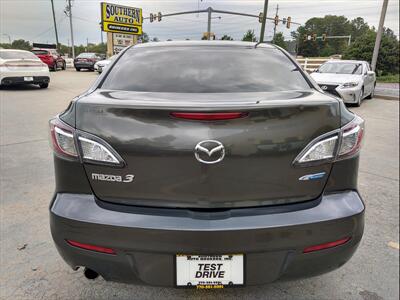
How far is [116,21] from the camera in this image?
95.3 feet


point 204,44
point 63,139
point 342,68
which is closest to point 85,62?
point 342,68

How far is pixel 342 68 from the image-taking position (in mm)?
11719

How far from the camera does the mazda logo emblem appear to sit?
5.25 feet

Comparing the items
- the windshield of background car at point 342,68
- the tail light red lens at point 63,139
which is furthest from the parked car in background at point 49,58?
the tail light red lens at point 63,139

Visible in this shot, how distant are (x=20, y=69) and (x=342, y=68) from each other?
35.7 ft

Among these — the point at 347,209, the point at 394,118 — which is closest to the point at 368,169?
the point at 347,209

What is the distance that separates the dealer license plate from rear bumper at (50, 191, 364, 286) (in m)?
0.04

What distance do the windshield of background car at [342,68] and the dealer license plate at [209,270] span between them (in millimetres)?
11109

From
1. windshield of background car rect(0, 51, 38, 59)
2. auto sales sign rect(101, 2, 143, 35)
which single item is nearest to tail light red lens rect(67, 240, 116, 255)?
windshield of background car rect(0, 51, 38, 59)

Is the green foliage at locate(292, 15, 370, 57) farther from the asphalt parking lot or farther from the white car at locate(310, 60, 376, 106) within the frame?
the asphalt parking lot

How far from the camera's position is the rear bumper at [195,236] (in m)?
1.65

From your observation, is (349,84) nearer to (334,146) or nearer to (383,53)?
(334,146)

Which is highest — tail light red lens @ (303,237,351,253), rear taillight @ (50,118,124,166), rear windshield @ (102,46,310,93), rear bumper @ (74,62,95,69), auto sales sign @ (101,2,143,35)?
auto sales sign @ (101,2,143,35)

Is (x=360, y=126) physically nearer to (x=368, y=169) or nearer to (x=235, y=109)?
(x=235, y=109)
